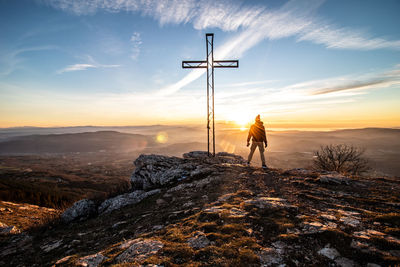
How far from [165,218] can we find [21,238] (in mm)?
6518

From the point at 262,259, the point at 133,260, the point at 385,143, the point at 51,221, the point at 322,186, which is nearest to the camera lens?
the point at 262,259

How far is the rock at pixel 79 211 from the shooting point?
782 cm

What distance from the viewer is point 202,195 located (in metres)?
6.89

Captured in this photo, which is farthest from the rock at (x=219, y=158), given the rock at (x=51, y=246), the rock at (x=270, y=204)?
the rock at (x=51, y=246)

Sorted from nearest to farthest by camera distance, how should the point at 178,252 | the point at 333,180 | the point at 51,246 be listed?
the point at 178,252, the point at 51,246, the point at 333,180

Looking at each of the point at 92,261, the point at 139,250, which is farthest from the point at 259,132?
the point at 92,261

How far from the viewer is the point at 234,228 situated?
3.86m

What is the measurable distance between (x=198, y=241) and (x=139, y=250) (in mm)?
1282

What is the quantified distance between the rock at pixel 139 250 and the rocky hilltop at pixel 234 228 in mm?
25

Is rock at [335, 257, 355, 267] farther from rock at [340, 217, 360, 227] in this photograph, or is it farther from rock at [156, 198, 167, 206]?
rock at [156, 198, 167, 206]

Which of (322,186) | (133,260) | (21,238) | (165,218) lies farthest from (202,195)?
(21,238)

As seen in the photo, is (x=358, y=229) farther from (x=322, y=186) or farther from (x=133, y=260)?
(x=133, y=260)

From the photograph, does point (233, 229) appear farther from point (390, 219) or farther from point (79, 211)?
point (79, 211)

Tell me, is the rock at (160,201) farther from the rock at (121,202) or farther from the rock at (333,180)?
the rock at (333,180)
